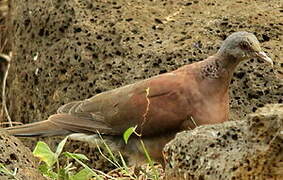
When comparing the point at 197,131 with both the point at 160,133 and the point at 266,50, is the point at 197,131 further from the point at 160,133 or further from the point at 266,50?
the point at 266,50

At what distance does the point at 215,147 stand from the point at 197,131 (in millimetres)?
207

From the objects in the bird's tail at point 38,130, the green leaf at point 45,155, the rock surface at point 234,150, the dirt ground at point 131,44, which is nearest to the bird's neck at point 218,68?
the dirt ground at point 131,44

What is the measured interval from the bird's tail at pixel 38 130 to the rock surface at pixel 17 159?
1571 mm

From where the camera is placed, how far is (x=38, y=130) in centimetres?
588

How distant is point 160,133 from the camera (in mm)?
5266

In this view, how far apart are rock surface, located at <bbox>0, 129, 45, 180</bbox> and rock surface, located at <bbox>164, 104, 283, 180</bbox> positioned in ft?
2.05

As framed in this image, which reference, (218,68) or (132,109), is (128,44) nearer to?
(132,109)

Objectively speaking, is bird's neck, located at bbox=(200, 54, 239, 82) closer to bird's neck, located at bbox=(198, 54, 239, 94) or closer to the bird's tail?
bird's neck, located at bbox=(198, 54, 239, 94)

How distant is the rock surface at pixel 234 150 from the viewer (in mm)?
3402

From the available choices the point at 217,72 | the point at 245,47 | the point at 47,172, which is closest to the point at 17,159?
the point at 47,172

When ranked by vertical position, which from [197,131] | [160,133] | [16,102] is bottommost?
[16,102]

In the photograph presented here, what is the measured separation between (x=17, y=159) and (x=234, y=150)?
1.07 m

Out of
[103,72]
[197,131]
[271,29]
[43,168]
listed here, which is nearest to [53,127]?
[103,72]

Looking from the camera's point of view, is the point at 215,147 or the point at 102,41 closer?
the point at 215,147
